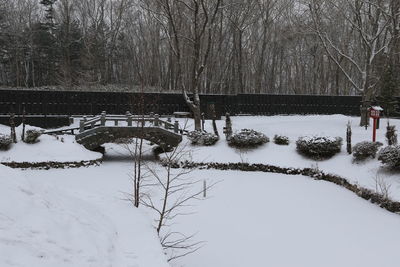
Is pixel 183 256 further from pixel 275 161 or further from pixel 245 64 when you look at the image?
pixel 245 64

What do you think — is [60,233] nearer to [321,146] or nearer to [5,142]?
[321,146]

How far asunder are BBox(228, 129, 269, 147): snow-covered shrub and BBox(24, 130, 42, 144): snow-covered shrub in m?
9.24

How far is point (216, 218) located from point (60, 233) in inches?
238

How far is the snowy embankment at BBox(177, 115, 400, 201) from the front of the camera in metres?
13.4

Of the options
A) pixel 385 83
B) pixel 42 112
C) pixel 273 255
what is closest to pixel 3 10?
pixel 42 112

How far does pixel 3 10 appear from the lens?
117ft

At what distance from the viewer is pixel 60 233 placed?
5.16 m

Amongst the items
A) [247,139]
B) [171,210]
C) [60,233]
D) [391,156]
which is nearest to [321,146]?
[247,139]

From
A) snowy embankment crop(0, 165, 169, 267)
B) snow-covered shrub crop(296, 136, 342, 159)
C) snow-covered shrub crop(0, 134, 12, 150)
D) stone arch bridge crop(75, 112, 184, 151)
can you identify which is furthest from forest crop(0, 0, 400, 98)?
snowy embankment crop(0, 165, 169, 267)

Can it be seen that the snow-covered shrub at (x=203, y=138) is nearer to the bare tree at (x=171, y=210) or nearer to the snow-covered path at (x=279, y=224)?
the bare tree at (x=171, y=210)

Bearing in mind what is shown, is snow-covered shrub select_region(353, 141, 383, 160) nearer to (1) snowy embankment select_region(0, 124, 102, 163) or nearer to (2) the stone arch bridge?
(2) the stone arch bridge

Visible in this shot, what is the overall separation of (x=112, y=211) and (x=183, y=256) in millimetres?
1884

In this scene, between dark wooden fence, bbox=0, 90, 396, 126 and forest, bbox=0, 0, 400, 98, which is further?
forest, bbox=0, 0, 400, 98

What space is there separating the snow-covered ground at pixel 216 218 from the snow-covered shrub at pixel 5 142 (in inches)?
17.0
